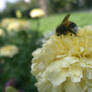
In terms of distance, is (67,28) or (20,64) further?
(20,64)

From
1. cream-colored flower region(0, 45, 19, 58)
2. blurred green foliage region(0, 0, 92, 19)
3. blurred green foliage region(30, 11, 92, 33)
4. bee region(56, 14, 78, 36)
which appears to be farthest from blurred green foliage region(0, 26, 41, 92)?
bee region(56, 14, 78, 36)

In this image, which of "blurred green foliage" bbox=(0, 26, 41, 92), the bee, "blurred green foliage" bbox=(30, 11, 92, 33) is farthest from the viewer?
"blurred green foliage" bbox=(30, 11, 92, 33)

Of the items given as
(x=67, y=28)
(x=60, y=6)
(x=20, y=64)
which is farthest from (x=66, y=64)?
(x=60, y=6)

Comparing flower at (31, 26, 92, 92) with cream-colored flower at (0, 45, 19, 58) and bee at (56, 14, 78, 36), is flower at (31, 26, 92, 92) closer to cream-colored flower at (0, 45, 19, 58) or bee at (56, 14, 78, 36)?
bee at (56, 14, 78, 36)

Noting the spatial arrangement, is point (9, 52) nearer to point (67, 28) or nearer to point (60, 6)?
point (67, 28)

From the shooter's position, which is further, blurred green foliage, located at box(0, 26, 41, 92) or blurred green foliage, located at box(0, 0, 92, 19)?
blurred green foliage, located at box(0, 0, 92, 19)

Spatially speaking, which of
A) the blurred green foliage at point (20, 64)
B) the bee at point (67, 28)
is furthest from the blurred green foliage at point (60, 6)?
the bee at point (67, 28)

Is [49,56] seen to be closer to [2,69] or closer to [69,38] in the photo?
[69,38]

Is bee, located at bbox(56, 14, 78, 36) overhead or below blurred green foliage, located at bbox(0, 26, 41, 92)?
overhead

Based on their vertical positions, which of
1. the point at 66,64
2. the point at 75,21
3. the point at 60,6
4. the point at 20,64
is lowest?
the point at 60,6

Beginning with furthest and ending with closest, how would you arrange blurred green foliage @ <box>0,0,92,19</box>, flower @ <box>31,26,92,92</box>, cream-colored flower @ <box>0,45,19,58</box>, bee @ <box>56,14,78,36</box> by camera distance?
blurred green foliage @ <box>0,0,92,19</box>, cream-colored flower @ <box>0,45,19,58</box>, bee @ <box>56,14,78,36</box>, flower @ <box>31,26,92,92</box>
